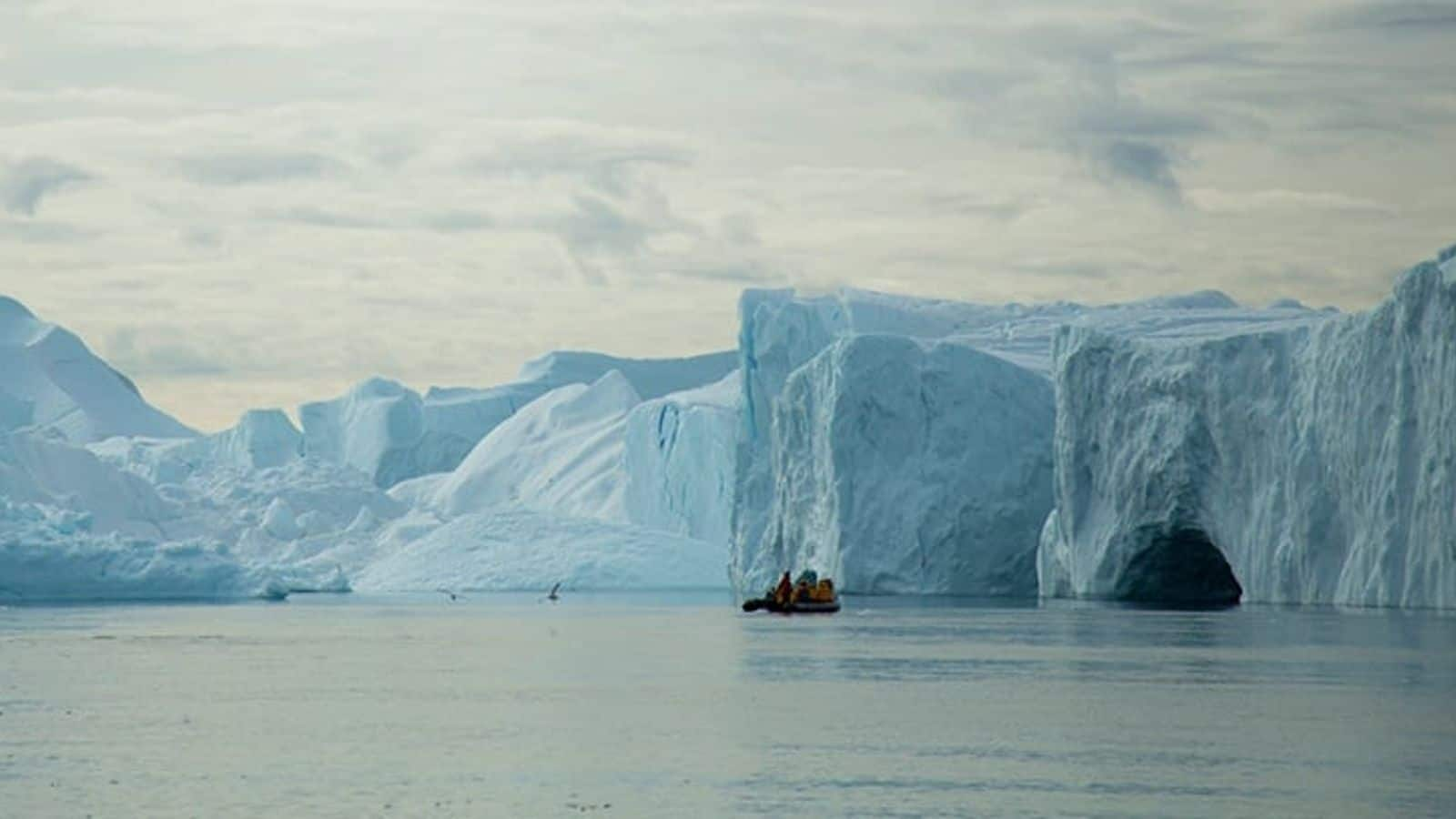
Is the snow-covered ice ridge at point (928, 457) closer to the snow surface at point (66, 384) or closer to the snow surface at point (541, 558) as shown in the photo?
the snow surface at point (541, 558)

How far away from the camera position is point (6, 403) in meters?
91.7

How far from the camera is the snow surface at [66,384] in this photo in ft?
364

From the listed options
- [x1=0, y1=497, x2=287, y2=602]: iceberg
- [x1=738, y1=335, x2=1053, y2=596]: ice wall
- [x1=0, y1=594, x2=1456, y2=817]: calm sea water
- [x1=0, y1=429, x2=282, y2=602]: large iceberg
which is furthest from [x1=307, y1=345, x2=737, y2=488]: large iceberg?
[x1=0, y1=594, x2=1456, y2=817]: calm sea water

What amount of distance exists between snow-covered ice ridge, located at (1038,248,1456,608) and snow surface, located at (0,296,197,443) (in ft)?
195

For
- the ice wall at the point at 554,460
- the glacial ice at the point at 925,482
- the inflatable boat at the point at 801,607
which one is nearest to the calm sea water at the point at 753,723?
the glacial ice at the point at 925,482

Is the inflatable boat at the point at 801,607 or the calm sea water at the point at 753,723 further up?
the calm sea water at the point at 753,723

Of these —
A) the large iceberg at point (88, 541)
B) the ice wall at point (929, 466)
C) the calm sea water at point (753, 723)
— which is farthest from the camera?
the large iceberg at point (88, 541)

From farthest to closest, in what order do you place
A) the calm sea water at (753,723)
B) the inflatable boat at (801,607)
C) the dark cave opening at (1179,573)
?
the dark cave opening at (1179,573) < the inflatable boat at (801,607) < the calm sea water at (753,723)

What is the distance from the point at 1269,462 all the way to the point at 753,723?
2718cm

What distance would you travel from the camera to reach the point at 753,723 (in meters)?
23.2

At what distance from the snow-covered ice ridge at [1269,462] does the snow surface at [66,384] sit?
5957 cm

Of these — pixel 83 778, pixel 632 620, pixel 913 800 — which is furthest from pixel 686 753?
pixel 632 620

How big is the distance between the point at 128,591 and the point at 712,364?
65.8 m

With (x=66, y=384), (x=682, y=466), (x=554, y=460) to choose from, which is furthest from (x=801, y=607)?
(x=66, y=384)
